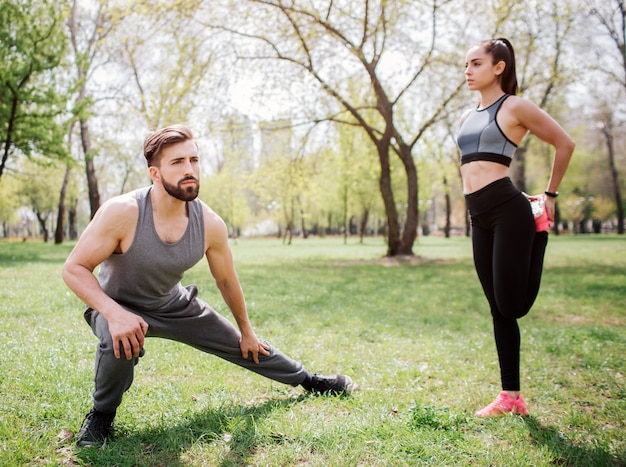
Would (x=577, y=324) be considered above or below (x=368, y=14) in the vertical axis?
below

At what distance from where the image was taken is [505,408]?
3.29 metres

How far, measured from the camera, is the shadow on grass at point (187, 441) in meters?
2.55

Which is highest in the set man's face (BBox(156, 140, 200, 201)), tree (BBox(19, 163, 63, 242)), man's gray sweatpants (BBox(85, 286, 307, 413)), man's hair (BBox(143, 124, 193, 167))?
tree (BBox(19, 163, 63, 242))

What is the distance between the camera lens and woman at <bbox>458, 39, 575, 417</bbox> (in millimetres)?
3086

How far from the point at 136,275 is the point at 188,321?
494 millimetres

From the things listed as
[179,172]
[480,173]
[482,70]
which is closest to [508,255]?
[480,173]

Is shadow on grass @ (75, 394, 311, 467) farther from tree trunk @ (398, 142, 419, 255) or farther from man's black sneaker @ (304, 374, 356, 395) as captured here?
tree trunk @ (398, 142, 419, 255)

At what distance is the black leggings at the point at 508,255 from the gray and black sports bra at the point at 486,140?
0.63ft

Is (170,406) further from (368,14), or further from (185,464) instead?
(368,14)

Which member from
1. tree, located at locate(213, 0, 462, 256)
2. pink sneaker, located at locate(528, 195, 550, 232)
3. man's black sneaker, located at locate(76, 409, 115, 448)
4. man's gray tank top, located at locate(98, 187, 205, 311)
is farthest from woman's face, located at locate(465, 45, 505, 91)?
tree, located at locate(213, 0, 462, 256)

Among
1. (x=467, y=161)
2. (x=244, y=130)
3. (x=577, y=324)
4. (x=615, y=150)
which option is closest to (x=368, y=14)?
(x=244, y=130)

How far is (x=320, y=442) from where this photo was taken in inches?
109

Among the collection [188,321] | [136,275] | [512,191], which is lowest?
[188,321]

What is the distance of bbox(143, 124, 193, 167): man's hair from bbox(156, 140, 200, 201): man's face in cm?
2
